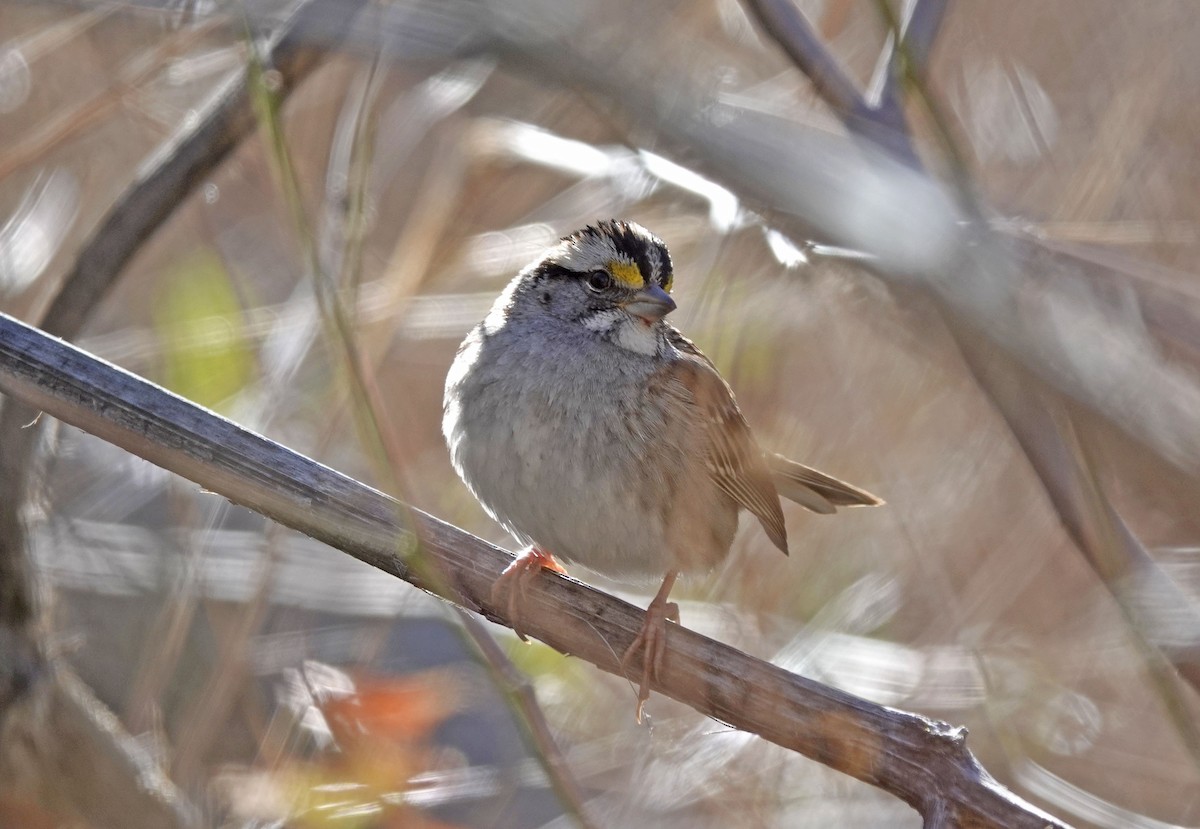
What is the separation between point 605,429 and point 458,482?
172cm

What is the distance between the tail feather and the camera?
10.6 feet

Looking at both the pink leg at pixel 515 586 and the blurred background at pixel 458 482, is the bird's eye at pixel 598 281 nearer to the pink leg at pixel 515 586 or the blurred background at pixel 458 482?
the blurred background at pixel 458 482

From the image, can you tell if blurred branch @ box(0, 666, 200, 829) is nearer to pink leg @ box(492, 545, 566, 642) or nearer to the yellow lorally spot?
pink leg @ box(492, 545, 566, 642)

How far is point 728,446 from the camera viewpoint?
9.62ft

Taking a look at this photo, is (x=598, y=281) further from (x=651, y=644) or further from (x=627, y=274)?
(x=651, y=644)

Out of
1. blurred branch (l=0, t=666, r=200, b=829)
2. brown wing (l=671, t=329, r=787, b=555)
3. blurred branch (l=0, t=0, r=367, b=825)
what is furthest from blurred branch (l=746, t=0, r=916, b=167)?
blurred branch (l=0, t=666, r=200, b=829)

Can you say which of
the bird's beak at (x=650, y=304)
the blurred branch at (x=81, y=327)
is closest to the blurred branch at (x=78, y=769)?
the blurred branch at (x=81, y=327)

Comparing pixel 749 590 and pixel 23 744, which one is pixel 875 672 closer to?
pixel 749 590

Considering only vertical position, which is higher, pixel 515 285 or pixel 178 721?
pixel 515 285

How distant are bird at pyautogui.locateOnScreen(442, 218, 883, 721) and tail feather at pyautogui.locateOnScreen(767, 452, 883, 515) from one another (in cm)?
19

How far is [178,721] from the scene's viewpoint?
4047 mm

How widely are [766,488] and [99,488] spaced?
2.13 meters

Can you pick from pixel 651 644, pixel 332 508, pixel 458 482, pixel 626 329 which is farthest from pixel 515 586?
pixel 458 482

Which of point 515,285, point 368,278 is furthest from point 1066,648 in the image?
point 368,278
